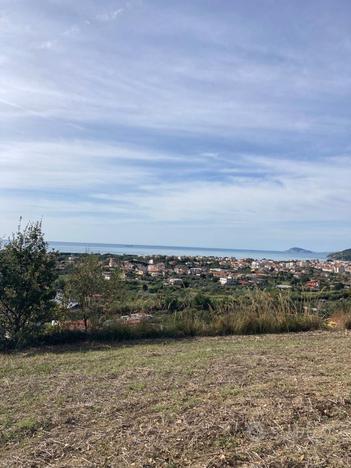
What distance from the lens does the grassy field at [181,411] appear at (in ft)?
11.5

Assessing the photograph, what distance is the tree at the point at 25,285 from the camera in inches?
359

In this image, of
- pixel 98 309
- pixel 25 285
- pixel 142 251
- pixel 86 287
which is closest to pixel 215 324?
pixel 98 309

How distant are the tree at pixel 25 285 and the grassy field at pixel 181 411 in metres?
2.31

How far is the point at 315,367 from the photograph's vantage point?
589 centimetres

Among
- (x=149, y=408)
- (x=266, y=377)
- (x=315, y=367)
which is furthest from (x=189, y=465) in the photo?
(x=315, y=367)

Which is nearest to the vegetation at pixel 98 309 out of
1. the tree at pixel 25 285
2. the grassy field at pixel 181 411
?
the tree at pixel 25 285

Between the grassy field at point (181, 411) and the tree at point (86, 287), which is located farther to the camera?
the tree at point (86, 287)

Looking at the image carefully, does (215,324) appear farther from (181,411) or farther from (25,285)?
(181,411)

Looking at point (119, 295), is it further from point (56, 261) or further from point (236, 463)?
point (236, 463)

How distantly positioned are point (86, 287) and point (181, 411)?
5.97 m

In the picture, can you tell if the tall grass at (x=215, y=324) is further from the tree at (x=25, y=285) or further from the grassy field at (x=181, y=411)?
the grassy field at (x=181, y=411)

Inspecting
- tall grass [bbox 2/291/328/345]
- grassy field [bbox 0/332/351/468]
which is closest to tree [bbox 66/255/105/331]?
tall grass [bbox 2/291/328/345]

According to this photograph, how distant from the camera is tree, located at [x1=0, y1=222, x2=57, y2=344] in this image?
9.12 m

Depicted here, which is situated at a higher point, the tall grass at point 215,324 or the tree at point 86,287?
the tree at point 86,287
